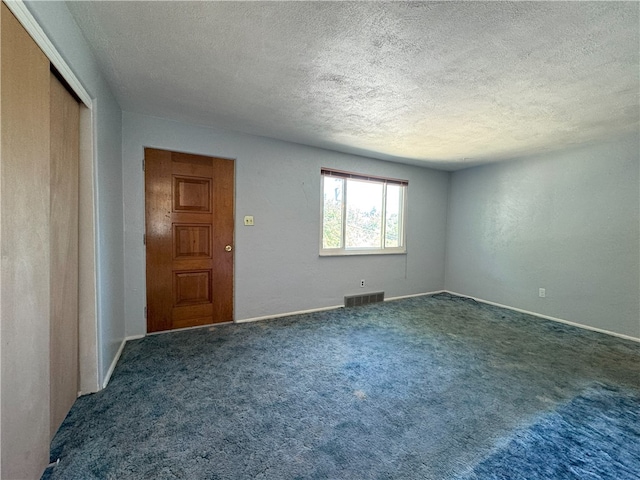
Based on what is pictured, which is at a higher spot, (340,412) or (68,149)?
(68,149)

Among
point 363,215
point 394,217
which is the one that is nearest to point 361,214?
point 363,215

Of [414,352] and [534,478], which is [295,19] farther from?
[414,352]

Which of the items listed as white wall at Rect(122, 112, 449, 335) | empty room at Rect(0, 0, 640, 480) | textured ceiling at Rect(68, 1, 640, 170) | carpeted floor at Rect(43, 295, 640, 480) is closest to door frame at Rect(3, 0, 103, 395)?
empty room at Rect(0, 0, 640, 480)

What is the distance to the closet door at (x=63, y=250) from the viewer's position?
155 cm

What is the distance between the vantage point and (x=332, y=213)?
426 cm

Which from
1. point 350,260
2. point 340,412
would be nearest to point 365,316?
point 350,260

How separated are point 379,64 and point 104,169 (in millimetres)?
2278

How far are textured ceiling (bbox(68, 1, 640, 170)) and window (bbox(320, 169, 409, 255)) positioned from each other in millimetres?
1189

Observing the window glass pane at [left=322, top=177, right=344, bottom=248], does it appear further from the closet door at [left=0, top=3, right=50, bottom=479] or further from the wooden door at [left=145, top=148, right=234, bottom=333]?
the closet door at [left=0, top=3, right=50, bottom=479]

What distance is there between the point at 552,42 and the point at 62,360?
3.59m

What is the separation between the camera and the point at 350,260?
14.4 feet

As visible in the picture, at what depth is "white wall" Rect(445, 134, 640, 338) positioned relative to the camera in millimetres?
3330

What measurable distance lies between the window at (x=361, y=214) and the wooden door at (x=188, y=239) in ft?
4.87

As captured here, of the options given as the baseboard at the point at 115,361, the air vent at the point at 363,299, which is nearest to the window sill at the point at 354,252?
the air vent at the point at 363,299
